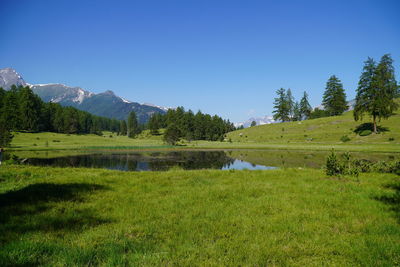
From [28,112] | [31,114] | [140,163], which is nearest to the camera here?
[140,163]

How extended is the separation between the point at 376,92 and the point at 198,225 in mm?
76026

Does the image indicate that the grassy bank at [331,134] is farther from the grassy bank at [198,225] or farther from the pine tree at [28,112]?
the pine tree at [28,112]

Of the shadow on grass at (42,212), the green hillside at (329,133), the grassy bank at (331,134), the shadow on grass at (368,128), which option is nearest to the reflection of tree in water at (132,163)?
the shadow on grass at (42,212)

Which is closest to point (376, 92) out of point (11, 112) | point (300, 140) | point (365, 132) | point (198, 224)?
point (365, 132)

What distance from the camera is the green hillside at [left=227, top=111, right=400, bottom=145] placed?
61.3 metres

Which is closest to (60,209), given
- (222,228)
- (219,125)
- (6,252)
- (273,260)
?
(6,252)

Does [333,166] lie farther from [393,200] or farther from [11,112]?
[11,112]

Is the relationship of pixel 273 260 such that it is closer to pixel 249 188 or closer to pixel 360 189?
pixel 249 188

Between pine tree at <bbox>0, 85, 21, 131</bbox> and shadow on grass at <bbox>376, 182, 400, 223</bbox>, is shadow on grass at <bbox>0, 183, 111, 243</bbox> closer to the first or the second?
shadow on grass at <bbox>376, 182, 400, 223</bbox>

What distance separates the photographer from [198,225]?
6473mm

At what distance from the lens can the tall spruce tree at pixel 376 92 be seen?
202 feet

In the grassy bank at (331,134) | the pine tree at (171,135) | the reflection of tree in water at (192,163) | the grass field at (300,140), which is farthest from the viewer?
the pine tree at (171,135)

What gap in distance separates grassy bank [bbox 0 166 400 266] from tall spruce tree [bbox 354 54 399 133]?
65.2 meters

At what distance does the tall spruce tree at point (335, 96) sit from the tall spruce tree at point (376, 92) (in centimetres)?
4485
